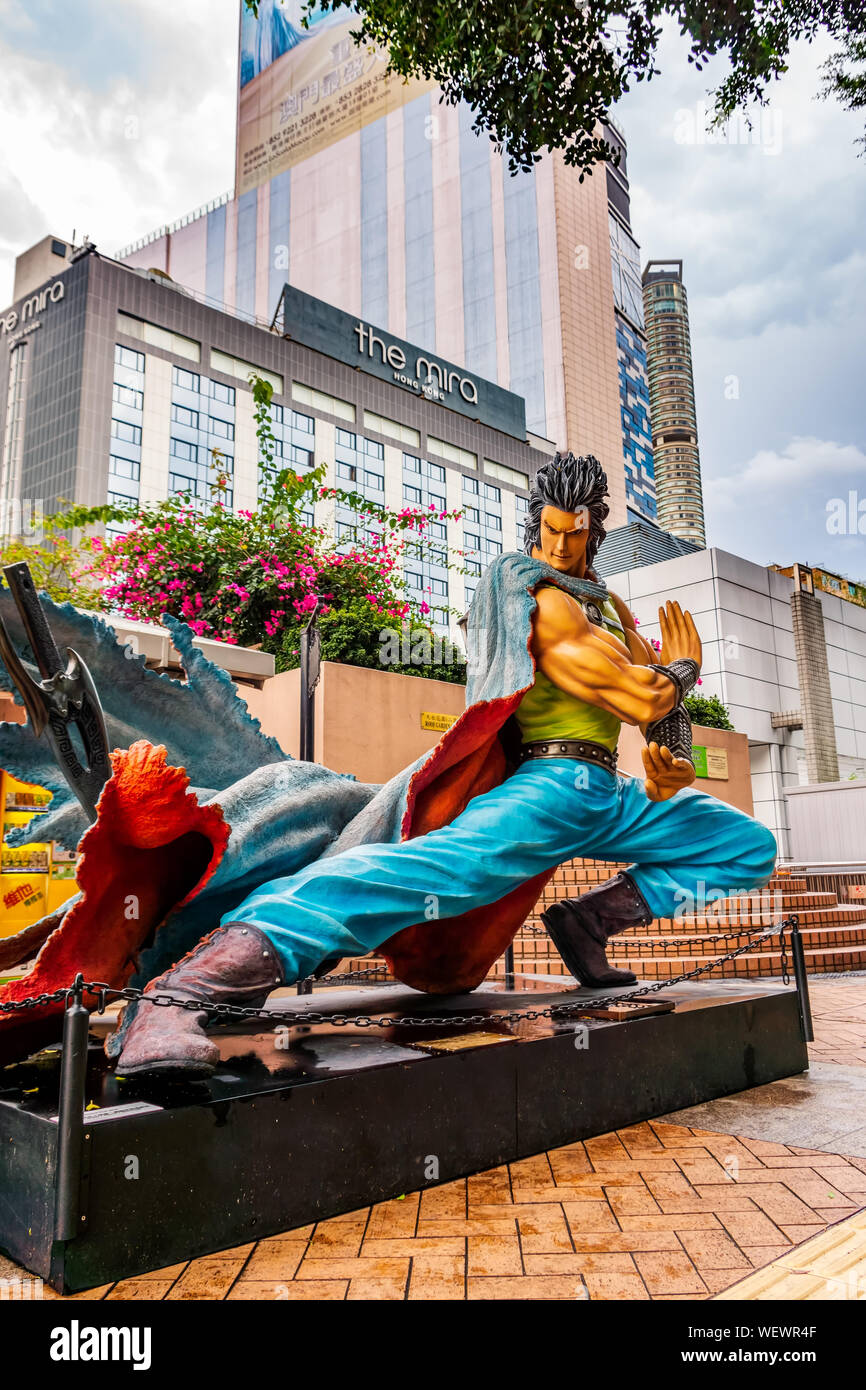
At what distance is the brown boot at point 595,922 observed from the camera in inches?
155

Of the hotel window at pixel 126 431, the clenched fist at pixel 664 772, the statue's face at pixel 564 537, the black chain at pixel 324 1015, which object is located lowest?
the black chain at pixel 324 1015

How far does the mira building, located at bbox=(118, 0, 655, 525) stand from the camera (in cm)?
5225

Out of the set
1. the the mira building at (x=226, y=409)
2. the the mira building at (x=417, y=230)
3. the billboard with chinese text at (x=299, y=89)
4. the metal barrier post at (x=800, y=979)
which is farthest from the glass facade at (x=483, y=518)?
the metal barrier post at (x=800, y=979)

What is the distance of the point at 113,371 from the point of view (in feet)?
124

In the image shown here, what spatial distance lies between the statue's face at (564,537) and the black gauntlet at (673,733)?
606 mm

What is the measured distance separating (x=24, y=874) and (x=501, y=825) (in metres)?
6.23

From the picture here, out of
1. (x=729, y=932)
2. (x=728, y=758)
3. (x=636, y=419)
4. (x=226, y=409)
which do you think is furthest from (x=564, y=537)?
(x=636, y=419)

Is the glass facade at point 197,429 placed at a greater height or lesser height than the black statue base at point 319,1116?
greater

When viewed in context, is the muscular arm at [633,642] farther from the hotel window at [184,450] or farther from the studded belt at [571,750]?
the hotel window at [184,450]

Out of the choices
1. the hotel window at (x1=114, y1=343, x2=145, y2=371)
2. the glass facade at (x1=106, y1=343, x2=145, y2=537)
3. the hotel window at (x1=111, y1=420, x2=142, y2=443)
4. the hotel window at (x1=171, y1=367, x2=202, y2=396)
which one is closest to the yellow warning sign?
the glass facade at (x1=106, y1=343, x2=145, y2=537)

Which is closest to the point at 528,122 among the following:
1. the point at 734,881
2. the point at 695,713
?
the point at 734,881

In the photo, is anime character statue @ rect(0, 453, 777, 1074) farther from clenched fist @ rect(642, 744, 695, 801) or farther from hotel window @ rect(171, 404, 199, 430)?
hotel window @ rect(171, 404, 199, 430)

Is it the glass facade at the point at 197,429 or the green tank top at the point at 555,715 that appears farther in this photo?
the glass facade at the point at 197,429
